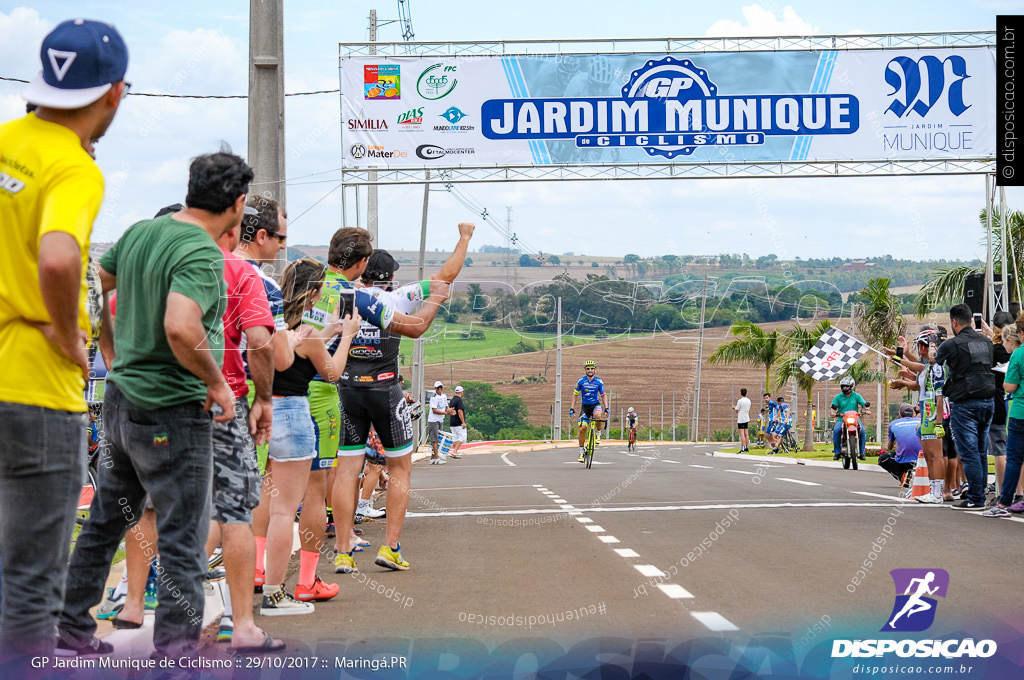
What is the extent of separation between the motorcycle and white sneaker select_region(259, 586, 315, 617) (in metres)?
20.6

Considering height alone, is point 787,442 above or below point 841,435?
below

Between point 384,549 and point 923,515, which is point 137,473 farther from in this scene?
point 923,515

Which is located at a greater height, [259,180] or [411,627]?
[259,180]

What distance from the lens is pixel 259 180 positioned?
11.2 m

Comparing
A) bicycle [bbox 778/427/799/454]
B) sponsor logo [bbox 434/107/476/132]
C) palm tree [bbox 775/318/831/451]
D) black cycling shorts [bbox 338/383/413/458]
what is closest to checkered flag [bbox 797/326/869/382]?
sponsor logo [bbox 434/107/476/132]

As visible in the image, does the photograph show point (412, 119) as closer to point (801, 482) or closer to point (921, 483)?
point (801, 482)

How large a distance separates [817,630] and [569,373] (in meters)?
119

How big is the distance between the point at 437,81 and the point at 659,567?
52.3ft

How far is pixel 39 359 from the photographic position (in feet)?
12.1

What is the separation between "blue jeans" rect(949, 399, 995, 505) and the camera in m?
12.5

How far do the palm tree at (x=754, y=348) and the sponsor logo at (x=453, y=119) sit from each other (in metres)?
29.8

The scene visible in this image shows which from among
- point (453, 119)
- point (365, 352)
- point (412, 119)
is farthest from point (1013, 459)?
point (412, 119)

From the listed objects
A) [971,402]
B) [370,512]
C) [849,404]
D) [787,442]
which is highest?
[971,402]

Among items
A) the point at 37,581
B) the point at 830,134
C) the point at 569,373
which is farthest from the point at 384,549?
the point at 569,373
